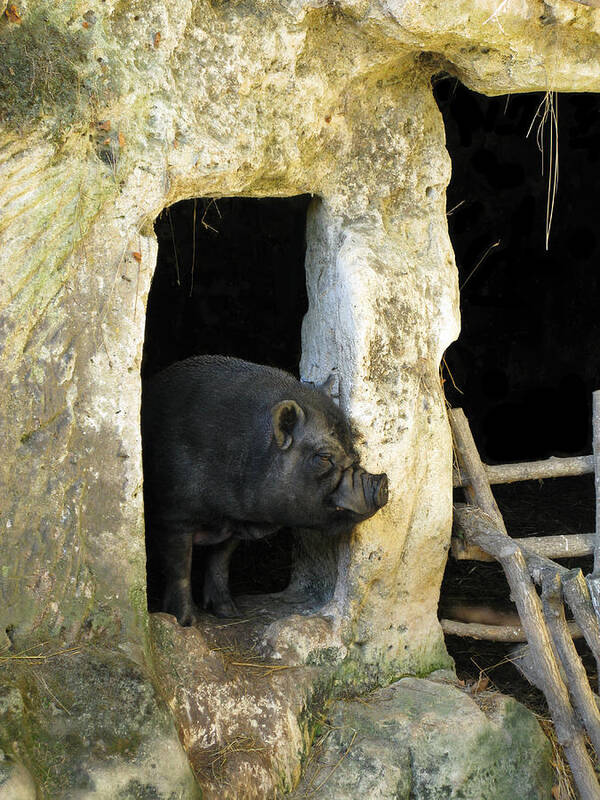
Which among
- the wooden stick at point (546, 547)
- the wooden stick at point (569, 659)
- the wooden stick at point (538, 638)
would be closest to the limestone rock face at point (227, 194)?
the wooden stick at point (546, 547)

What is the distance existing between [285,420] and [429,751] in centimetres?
173

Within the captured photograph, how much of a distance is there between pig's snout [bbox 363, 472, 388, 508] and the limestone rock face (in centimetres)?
24

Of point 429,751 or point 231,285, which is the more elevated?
point 231,285

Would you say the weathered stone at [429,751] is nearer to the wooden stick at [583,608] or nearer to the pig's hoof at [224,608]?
the wooden stick at [583,608]

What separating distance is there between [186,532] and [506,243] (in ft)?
19.0

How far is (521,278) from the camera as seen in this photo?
982cm

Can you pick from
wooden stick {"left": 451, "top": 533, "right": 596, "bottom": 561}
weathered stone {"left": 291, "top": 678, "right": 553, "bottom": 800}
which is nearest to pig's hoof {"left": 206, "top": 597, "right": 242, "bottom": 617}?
weathered stone {"left": 291, "top": 678, "right": 553, "bottom": 800}

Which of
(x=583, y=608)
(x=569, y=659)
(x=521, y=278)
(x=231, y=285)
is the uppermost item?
(x=521, y=278)

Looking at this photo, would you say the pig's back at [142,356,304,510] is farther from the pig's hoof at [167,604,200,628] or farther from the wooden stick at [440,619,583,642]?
the wooden stick at [440,619,583,642]

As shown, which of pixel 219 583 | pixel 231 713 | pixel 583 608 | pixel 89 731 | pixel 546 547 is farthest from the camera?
pixel 219 583

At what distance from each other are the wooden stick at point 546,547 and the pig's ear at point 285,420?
1.22 m

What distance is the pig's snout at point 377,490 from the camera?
4.70m

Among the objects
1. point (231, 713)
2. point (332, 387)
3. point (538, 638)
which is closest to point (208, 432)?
point (332, 387)

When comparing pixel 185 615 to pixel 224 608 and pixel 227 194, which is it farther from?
pixel 227 194
